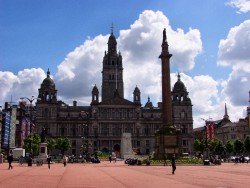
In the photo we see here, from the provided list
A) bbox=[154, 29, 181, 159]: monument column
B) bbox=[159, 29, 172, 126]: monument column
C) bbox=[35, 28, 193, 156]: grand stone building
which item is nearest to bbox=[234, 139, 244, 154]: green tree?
bbox=[35, 28, 193, 156]: grand stone building

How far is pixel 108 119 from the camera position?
471ft

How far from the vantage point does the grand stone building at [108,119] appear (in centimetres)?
14188

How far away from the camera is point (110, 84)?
157875 mm

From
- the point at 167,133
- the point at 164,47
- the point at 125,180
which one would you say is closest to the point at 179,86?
the point at 164,47

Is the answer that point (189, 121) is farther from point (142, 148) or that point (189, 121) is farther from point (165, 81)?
point (165, 81)

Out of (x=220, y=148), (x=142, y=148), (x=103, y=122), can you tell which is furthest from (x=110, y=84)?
(x=220, y=148)

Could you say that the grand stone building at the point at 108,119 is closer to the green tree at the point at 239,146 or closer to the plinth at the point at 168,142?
the green tree at the point at 239,146

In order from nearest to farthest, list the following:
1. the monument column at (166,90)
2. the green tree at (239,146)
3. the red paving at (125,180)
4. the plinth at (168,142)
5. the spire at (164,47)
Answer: the red paving at (125,180), the plinth at (168,142), the monument column at (166,90), the spire at (164,47), the green tree at (239,146)

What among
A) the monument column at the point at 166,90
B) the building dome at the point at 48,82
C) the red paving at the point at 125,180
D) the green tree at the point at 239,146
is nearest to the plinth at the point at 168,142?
the monument column at the point at 166,90

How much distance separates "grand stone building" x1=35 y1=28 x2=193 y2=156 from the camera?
141875 millimetres

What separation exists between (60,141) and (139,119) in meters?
36.0

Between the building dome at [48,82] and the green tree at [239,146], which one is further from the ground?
the building dome at [48,82]

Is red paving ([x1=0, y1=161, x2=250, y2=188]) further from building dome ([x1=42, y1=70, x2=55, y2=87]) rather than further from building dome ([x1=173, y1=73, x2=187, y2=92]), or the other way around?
building dome ([x1=173, y1=73, x2=187, y2=92])

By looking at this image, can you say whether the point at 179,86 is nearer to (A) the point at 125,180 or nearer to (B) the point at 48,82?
(B) the point at 48,82
